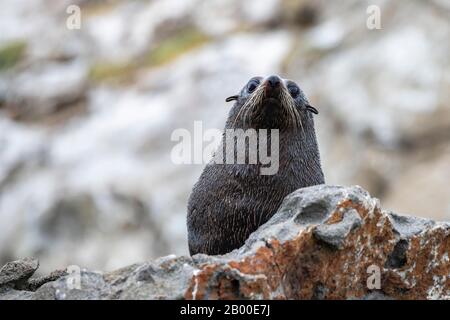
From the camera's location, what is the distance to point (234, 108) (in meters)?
10.1

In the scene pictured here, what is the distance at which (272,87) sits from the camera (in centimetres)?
931

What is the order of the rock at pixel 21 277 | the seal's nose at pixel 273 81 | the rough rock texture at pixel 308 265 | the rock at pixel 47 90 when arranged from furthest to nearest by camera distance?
the rock at pixel 47 90
the seal's nose at pixel 273 81
the rock at pixel 21 277
the rough rock texture at pixel 308 265

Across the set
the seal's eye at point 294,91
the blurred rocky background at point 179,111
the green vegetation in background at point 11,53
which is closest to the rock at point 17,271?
the seal's eye at point 294,91

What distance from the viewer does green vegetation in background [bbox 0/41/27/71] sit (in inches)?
1151

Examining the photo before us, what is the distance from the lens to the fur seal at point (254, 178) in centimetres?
893

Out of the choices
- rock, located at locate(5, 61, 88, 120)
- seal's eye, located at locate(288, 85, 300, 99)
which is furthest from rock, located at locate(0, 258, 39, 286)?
rock, located at locate(5, 61, 88, 120)

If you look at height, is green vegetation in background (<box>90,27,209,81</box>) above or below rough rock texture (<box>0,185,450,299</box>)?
above

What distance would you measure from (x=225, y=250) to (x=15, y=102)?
2043 cm

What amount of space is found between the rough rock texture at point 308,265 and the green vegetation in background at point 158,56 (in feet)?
64.4

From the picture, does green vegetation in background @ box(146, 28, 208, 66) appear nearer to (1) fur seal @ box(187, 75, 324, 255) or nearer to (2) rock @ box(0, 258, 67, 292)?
(1) fur seal @ box(187, 75, 324, 255)

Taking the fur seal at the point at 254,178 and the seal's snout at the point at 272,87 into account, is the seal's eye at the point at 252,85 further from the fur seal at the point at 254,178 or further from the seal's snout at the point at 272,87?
the seal's snout at the point at 272,87

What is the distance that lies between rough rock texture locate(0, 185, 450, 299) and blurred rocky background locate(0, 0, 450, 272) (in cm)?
1423

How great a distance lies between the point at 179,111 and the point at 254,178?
15623mm

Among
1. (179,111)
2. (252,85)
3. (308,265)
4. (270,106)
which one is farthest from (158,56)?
(308,265)
